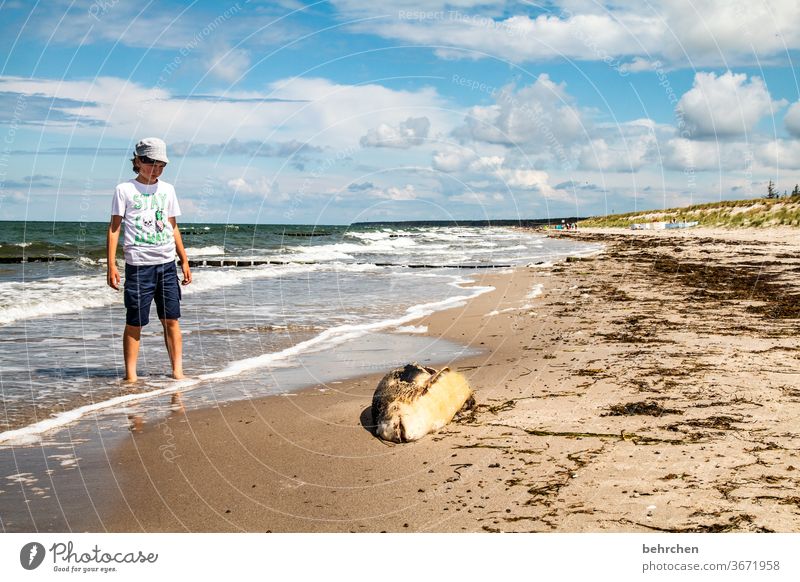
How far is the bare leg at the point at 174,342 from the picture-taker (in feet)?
26.8

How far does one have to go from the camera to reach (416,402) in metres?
5.87

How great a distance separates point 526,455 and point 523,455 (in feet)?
0.08

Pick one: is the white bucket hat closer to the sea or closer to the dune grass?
the sea

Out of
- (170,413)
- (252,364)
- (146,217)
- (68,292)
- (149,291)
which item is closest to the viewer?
(170,413)

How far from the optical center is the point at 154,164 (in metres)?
7.52

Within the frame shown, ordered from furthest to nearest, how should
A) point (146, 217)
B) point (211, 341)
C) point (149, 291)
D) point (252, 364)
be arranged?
point (211, 341), point (252, 364), point (149, 291), point (146, 217)

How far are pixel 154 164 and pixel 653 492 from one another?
6.18m

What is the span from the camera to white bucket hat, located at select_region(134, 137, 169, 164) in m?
7.39

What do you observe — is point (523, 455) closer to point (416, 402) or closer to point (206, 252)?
point (416, 402)

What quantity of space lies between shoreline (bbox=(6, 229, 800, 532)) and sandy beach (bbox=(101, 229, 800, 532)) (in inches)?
0.6

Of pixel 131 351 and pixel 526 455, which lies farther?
pixel 131 351

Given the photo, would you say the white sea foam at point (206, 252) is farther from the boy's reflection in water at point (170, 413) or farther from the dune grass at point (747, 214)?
the dune grass at point (747, 214)

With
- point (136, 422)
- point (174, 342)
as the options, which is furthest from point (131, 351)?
point (136, 422)

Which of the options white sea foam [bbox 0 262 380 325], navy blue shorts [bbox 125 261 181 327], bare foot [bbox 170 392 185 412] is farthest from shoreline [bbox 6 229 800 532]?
white sea foam [bbox 0 262 380 325]
